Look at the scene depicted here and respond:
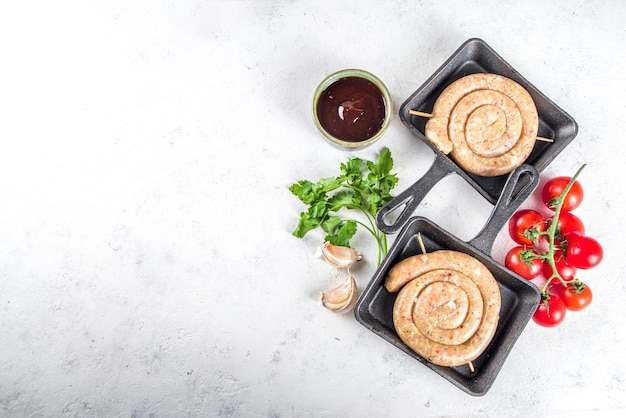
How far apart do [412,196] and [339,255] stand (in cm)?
57

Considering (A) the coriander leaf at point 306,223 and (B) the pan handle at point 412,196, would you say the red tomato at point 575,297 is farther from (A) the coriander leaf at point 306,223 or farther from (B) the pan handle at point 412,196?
(A) the coriander leaf at point 306,223

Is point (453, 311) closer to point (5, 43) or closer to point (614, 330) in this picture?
point (614, 330)

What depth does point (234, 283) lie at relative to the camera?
382cm

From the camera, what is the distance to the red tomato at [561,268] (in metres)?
3.69

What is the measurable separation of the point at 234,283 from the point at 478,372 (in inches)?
60.7

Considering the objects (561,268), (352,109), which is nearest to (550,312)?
(561,268)

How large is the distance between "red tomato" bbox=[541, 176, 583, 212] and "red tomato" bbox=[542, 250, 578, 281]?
0.94 feet

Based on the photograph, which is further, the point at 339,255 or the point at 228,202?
the point at 228,202

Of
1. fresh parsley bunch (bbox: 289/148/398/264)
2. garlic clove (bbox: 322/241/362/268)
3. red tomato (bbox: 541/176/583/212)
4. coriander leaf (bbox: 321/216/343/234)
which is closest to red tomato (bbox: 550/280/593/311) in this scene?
red tomato (bbox: 541/176/583/212)

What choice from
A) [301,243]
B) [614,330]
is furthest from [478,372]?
[301,243]

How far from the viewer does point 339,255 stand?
3.72 m

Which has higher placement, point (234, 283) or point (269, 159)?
point (269, 159)

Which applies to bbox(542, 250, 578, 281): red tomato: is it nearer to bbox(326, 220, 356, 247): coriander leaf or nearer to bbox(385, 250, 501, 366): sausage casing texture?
bbox(385, 250, 501, 366): sausage casing texture

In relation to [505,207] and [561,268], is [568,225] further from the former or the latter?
[505,207]
